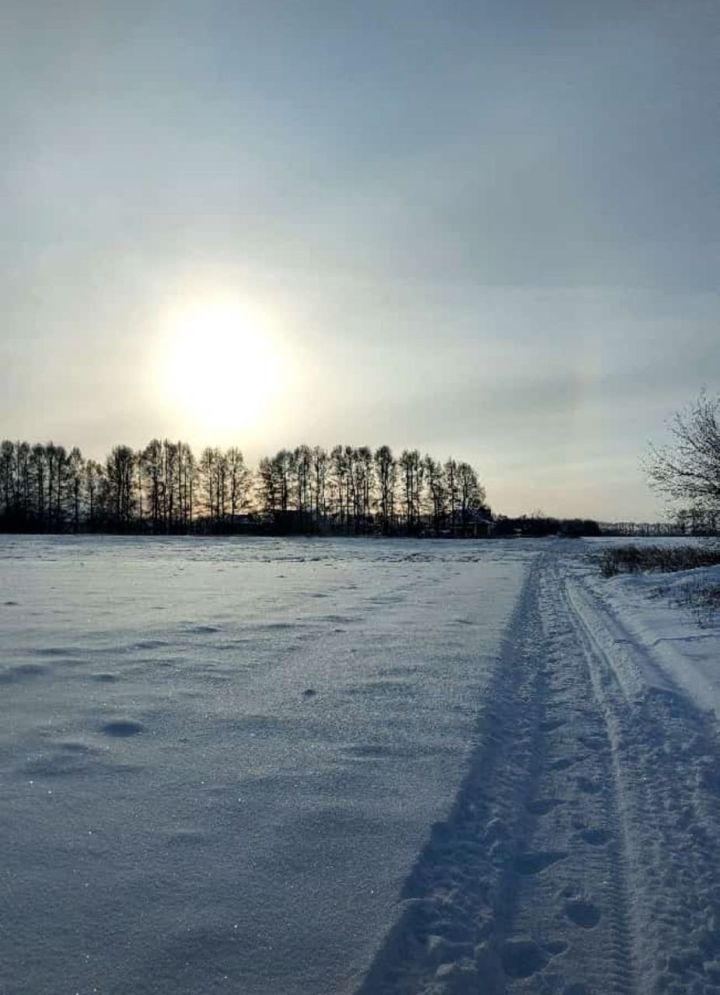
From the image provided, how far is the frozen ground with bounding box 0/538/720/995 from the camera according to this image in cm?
280

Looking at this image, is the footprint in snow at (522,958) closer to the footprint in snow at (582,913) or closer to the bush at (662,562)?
the footprint in snow at (582,913)

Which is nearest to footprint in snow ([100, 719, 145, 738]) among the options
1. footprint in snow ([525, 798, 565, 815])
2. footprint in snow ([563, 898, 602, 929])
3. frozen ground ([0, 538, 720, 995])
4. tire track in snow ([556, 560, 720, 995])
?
frozen ground ([0, 538, 720, 995])

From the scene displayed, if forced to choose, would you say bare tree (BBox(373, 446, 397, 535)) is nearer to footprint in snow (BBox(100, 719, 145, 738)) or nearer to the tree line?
the tree line

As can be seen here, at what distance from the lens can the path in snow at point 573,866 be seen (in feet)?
9.14

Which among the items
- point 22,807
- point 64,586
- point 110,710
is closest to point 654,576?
point 64,586

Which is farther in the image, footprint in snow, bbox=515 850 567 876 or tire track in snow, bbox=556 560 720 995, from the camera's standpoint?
footprint in snow, bbox=515 850 567 876

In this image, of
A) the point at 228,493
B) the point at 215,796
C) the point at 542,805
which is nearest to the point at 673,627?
the point at 542,805

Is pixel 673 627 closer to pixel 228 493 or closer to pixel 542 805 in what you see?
pixel 542 805

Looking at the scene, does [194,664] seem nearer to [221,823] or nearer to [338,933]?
[221,823]

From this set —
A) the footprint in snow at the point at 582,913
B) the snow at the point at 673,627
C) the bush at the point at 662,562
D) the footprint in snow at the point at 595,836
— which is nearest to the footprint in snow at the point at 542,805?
the footprint in snow at the point at 595,836

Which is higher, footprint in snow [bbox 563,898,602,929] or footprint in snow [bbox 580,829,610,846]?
footprint in snow [bbox 580,829,610,846]

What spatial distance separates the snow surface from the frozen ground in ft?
0.06

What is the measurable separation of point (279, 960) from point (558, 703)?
15.9 feet

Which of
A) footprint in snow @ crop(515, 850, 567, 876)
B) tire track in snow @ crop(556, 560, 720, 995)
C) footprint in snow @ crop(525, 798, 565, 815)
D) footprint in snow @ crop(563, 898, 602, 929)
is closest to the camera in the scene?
tire track in snow @ crop(556, 560, 720, 995)
